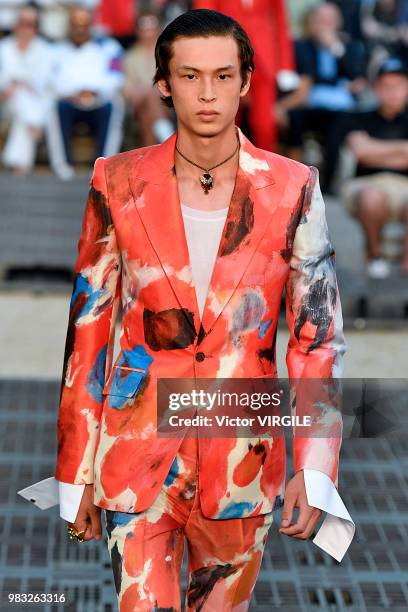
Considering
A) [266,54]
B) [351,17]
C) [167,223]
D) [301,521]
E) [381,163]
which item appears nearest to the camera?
[301,521]

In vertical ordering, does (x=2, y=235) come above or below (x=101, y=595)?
below

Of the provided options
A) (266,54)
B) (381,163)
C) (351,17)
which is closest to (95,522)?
(381,163)

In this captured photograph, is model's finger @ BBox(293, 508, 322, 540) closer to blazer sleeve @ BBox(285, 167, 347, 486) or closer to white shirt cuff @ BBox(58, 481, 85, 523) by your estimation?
blazer sleeve @ BBox(285, 167, 347, 486)

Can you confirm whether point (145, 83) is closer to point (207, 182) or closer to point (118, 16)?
point (118, 16)

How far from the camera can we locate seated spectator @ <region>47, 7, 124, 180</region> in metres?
11.7

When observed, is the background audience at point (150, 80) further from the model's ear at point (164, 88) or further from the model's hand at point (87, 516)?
the model's hand at point (87, 516)

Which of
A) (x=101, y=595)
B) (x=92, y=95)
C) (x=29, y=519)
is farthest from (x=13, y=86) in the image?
(x=101, y=595)

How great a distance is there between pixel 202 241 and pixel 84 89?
8639 millimetres

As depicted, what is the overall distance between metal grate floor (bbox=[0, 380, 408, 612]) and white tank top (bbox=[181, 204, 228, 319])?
1998 millimetres

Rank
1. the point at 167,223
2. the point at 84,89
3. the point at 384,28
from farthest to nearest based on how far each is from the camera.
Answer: the point at 384,28
the point at 84,89
the point at 167,223

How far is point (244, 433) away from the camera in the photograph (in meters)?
3.34

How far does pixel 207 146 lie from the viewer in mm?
3326

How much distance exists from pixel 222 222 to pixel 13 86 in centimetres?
872

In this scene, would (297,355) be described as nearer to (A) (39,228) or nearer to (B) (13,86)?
(A) (39,228)
